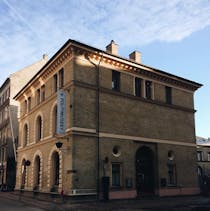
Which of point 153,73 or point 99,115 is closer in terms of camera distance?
point 99,115

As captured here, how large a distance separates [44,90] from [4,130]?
70.9 ft

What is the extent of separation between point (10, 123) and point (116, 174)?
957 inches

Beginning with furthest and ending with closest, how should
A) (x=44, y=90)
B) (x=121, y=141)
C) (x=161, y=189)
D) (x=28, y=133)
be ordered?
(x=28, y=133)
(x=44, y=90)
(x=161, y=189)
(x=121, y=141)

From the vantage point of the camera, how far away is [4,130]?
4784 centimetres

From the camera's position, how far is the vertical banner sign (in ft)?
75.5

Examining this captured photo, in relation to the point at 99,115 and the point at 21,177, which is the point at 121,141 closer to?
the point at 99,115

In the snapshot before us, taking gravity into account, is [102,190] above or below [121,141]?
below

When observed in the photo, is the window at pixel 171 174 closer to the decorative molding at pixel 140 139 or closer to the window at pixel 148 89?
the decorative molding at pixel 140 139

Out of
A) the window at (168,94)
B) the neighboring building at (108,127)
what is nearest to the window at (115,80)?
the neighboring building at (108,127)

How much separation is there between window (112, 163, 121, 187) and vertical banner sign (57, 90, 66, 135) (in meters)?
4.88

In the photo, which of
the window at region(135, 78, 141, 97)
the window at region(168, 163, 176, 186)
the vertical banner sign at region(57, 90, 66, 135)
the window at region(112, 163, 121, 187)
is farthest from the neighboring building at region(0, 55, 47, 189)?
the window at region(168, 163, 176, 186)

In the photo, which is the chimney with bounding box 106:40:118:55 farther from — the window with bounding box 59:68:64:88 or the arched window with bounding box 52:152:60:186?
the arched window with bounding box 52:152:60:186

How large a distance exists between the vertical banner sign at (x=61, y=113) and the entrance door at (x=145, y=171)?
703 cm

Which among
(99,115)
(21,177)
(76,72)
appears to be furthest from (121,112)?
(21,177)
